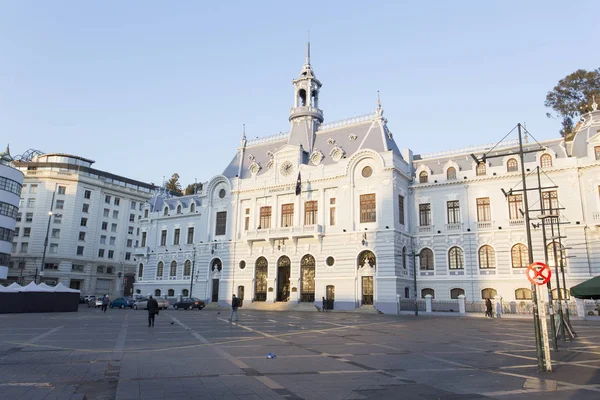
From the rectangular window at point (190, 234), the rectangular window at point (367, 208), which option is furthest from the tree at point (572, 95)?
the rectangular window at point (190, 234)

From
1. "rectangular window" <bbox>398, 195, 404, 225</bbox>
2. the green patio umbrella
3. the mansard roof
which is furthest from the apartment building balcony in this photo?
the green patio umbrella

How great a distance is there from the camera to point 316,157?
53.2 meters

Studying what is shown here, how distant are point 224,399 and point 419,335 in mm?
16351

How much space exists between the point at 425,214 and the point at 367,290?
10.6m

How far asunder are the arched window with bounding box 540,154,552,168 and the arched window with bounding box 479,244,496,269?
30.4ft

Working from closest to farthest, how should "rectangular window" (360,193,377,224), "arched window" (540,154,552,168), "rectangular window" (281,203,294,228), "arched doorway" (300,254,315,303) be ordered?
1. "arched window" (540,154,552,168)
2. "rectangular window" (360,193,377,224)
3. "arched doorway" (300,254,315,303)
4. "rectangular window" (281,203,294,228)

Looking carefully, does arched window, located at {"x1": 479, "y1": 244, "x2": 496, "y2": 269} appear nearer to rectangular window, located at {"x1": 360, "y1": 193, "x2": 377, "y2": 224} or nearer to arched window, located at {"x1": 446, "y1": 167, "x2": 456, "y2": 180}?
arched window, located at {"x1": 446, "y1": 167, "x2": 456, "y2": 180}

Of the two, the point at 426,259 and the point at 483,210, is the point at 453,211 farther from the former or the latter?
the point at 426,259

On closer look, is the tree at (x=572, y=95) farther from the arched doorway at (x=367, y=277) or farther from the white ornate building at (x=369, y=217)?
the arched doorway at (x=367, y=277)

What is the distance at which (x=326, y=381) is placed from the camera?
35.0 feet

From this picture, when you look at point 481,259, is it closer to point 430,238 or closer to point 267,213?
point 430,238

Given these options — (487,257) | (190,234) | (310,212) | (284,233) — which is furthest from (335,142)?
(190,234)

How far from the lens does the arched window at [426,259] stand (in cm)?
4726

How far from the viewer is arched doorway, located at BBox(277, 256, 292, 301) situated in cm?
5231
